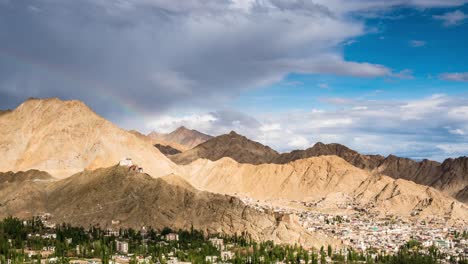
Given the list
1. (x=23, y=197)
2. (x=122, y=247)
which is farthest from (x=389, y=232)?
(x=23, y=197)

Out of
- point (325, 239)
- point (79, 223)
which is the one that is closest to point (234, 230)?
point (325, 239)

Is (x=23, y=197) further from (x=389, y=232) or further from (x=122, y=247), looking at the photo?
(x=389, y=232)

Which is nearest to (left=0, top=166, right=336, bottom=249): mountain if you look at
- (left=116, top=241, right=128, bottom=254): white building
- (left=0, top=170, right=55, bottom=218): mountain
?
(left=0, top=170, right=55, bottom=218): mountain

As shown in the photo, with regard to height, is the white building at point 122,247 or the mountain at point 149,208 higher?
the mountain at point 149,208

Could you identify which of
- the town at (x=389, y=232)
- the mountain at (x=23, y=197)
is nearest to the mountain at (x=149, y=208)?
the mountain at (x=23, y=197)

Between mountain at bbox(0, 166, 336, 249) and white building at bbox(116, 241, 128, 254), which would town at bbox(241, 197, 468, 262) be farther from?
white building at bbox(116, 241, 128, 254)

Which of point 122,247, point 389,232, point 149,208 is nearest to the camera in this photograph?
point 122,247

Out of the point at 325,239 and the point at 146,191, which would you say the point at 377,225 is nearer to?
the point at 325,239

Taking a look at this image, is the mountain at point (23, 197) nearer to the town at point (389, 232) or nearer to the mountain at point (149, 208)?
the mountain at point (149, 208)
